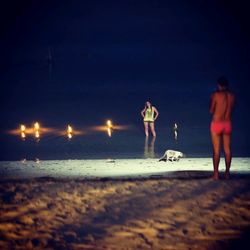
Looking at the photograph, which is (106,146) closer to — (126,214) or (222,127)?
(222,127)

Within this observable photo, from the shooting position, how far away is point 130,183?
764 centimetres

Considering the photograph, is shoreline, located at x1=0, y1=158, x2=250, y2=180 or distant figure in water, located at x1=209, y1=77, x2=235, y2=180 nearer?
distant figure in water, located at x1=209, y1=77, x2=235, y2=180

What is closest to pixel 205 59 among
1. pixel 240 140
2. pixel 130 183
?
pixel 240 140

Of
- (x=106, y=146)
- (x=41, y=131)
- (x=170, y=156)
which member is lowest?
(x=170, y=156)

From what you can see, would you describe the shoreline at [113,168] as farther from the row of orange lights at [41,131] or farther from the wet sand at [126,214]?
the row of orange lights at [41,131]

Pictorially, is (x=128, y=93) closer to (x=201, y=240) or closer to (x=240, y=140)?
(x=240, y=140)

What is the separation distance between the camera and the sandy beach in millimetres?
5105

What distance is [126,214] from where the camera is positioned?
6.06 metres

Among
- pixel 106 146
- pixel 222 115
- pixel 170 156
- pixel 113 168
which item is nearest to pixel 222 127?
pixel 222 115

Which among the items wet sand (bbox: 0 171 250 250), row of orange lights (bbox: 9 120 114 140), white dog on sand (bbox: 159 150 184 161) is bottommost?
wet sand (bbox: 0 171 250 250)

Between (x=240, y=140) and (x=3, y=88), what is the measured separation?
28.2 m

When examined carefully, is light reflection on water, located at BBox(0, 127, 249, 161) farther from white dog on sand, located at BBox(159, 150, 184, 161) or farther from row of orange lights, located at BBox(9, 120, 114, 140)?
white dog on sand, located at BBox(159, 150, 184, 161)

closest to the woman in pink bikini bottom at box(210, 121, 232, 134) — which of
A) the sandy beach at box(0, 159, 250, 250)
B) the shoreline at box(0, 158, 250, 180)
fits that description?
the sandy beach at box(0, 159, 250, 250)

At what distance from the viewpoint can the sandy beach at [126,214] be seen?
16.8ft
